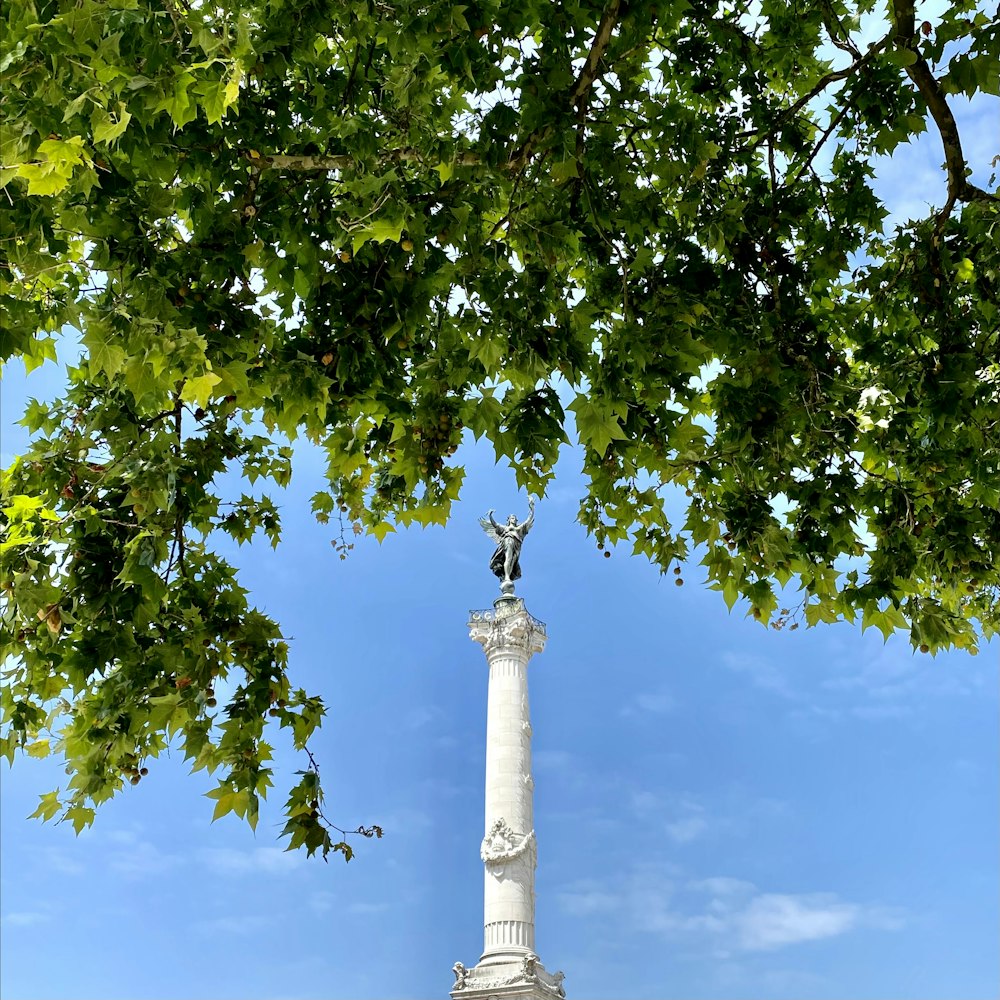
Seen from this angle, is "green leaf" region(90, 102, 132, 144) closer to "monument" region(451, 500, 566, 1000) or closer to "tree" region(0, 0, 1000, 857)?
"tree" region(0, 0, 1000, 857)

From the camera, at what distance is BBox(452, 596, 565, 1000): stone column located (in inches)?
816

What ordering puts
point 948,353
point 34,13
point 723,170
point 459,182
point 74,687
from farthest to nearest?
point 723,170 → point 948,353 → point 459,182 → point 74,687 → point 34,13

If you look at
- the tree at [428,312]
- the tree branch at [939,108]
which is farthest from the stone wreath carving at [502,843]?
the tree branch at [939,108]

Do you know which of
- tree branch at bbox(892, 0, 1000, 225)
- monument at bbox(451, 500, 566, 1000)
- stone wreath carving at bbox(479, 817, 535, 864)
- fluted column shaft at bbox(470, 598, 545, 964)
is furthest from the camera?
stone wreath carving at bbox(479, 817, 535, 864)

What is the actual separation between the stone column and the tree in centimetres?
1662

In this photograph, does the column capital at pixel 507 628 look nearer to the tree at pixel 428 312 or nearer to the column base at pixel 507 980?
the column base at pixel 507 980

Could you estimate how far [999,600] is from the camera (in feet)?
23.0

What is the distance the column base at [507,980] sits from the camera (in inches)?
795

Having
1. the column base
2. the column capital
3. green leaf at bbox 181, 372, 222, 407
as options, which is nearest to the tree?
green leaf at bbox 181, 372, 222, 407

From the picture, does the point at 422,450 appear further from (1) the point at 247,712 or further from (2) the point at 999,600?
(2) the point at 999,600

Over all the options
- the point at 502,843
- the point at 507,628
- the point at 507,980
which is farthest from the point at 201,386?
the point at 507,628

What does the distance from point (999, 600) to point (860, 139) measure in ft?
10.4

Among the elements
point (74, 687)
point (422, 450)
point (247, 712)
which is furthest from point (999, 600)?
point (74, 687)

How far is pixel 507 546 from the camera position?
89.6 feet
